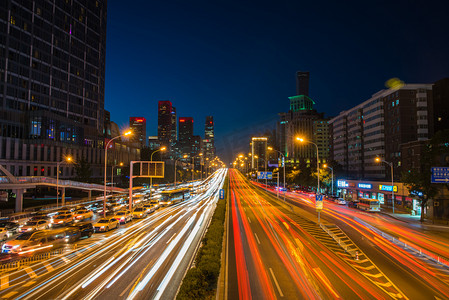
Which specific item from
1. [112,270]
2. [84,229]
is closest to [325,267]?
[112,270]

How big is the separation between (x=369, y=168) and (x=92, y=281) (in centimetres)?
9026

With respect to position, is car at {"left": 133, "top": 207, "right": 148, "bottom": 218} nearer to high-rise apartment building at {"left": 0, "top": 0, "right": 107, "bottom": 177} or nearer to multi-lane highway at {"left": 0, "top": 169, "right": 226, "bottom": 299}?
multi-lane highway at {"left": 0, "top": 169, "right": 226, "bottom": 299}

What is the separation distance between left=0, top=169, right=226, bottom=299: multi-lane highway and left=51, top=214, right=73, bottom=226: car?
9.30m

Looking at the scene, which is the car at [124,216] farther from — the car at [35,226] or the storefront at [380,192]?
the storefront at [380,192]

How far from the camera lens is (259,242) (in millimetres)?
25297

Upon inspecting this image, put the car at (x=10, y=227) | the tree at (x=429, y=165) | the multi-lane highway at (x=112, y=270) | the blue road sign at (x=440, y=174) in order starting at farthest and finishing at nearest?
1. the tree at (x=429, y=165)
2. the blue road sign at (x=440, y=174)
3. the car at (x=10, y=227)
4. the multi-lane highway at (x=112, y=270)

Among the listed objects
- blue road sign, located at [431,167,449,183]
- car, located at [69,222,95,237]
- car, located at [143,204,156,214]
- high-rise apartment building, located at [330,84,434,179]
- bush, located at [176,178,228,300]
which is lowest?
car, located at [143,204,156,214]

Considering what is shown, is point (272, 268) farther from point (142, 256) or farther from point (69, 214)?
point (69, 214)

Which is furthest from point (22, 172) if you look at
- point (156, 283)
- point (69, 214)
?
point (156, 283)

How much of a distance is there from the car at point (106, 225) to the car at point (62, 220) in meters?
6.53

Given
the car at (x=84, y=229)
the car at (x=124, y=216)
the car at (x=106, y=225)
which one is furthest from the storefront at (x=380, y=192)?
the car at (x=84, y=229)

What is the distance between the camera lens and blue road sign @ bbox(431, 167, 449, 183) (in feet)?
102

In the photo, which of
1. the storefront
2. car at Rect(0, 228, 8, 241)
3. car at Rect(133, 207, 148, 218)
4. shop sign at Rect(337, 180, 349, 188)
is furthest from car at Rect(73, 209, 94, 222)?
shop sign at Rect(337, 180, 349, 188)

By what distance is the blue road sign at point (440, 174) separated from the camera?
3095 centimetres
